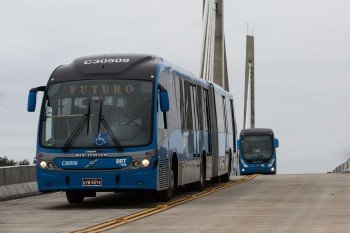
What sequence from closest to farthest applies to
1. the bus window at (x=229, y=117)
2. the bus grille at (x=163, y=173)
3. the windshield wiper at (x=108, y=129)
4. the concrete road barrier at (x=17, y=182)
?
the windshield wiper at (x=108, y=129) → the bus grille at (x=163, y=173) → the concrete road barrier at (x=17, y=182) → the bus window at (x=229, y=117)

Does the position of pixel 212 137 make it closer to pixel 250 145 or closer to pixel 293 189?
pixel 293 189

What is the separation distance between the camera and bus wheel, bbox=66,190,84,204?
2377 centimetres

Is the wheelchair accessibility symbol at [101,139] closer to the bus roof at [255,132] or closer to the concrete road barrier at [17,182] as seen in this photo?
the concrete road barrier at [17,182]

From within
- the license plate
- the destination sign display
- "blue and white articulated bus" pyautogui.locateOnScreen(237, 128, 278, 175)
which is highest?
the destination sign display

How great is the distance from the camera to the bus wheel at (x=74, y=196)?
23.8 metres

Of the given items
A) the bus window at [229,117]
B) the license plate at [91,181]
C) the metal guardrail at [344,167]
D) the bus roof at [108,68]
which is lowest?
the metal guardrail at [344,167]

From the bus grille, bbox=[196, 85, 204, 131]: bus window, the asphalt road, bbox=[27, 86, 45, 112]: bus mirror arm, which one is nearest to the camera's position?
the asphalt road

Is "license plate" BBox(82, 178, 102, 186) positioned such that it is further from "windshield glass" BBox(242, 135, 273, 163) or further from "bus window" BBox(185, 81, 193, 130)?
"windshield glass" BBox(242, 135, 273, 163)

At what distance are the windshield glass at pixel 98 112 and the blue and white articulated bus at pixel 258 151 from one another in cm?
4170

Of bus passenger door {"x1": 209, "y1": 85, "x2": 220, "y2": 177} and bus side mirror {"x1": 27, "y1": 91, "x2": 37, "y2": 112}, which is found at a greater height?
bus side mirror {"x1": 27, "y1": 91, "x2": 37, "y2": 112}

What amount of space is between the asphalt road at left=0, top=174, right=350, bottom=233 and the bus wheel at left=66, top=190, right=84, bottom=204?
0.26 meters

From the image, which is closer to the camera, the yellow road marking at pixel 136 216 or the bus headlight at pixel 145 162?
the yellow road marking at pixel 136 216

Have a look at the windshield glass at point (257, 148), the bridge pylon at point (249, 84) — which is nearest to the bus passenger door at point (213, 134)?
the windshield glass at point (257, 148)

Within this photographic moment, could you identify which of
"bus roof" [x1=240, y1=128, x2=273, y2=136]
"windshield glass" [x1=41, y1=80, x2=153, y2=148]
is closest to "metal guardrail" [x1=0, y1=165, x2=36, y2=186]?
"windshield glass" [x1=41, y1=80, x2=153, y2=148]
